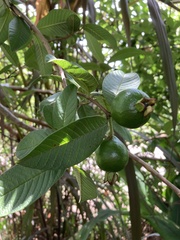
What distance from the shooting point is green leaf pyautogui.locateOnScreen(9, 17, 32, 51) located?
0.61 meters

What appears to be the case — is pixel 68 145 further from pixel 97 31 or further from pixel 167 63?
pixel 97 31

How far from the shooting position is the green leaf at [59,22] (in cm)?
73

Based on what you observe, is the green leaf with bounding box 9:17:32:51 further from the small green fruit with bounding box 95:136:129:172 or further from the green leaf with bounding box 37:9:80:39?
the small green fruit with bounding box 95:136:129:172

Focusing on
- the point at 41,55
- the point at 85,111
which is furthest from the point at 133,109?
the point at 41,55

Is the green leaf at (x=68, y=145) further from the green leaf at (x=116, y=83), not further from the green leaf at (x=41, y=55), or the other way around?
the green leaf at (x=41, y=55)

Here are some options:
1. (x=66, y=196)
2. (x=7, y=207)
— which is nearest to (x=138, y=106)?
(x=7, y=207)

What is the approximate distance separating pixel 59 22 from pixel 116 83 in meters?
0.31

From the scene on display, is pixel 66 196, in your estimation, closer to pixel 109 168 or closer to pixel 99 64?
pixel 99 64

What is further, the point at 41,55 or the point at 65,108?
the point at 41,55

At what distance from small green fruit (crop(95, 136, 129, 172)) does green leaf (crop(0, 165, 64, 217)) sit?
5 cm

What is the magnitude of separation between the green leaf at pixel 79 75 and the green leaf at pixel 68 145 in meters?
0.07

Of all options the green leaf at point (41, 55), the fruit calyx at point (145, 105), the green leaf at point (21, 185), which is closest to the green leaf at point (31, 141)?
the green leaf at point (21, 185)

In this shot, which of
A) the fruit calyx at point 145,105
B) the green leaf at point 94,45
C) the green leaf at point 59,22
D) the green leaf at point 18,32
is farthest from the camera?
the green leaf at point 94,45

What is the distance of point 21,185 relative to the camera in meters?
0.46
